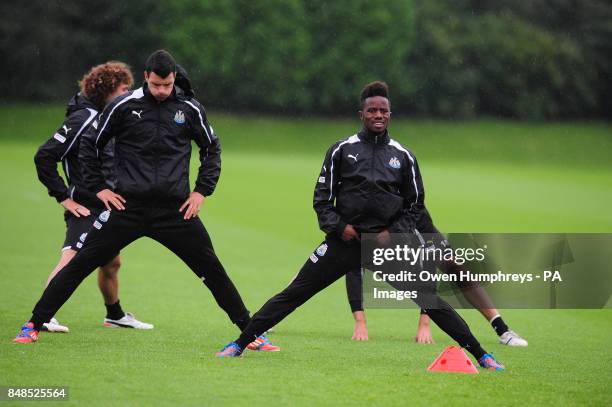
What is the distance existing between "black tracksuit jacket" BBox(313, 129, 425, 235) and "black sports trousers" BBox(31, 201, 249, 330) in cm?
111

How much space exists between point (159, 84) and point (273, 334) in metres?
3.13

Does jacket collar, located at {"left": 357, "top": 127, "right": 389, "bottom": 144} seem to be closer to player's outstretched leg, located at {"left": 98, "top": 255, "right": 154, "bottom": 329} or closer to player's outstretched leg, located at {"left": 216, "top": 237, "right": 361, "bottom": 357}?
player's outstretched leg, located at {"left": 216, "top": 237, "right": 361, "bottom": 357}

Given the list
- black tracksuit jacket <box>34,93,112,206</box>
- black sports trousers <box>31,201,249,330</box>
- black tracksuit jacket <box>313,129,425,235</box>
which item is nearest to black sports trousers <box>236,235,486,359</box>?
black tracksuit jacket <box>313,129,425,235</box>

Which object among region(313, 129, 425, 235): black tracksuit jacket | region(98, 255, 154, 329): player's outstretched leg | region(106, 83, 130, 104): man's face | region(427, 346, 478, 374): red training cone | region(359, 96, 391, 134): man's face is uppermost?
region(106, 83, 130, 104): man's face

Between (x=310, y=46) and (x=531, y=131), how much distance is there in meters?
14.9

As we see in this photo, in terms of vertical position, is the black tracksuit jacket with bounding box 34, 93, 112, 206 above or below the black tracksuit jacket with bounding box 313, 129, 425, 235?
above

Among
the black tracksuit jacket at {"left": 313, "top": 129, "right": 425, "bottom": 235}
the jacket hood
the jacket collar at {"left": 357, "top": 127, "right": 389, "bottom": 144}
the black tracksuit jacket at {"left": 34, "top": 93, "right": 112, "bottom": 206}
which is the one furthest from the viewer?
the jacket hood

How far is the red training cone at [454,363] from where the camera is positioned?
8.52 metres

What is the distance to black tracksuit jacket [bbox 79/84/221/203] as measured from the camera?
8969 millimetres

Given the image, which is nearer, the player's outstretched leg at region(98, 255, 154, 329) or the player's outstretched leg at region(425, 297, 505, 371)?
the player's outstretched leg at region(425, 297, 505, 371)

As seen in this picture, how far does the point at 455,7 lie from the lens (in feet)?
251

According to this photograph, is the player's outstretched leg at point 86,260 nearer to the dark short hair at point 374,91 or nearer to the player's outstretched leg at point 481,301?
the dark short hair at point 374,91

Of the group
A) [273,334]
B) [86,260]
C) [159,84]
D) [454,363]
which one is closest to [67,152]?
[86,260]

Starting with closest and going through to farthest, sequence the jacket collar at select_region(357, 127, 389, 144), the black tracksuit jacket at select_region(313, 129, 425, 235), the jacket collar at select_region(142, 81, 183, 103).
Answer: the black tracksuit jacket at select_region(313, 129, 425, 235), the jacket collar at select_region(357, 127, 389, 144), the jacket collar at select_region(142, 81, 183, 103)
